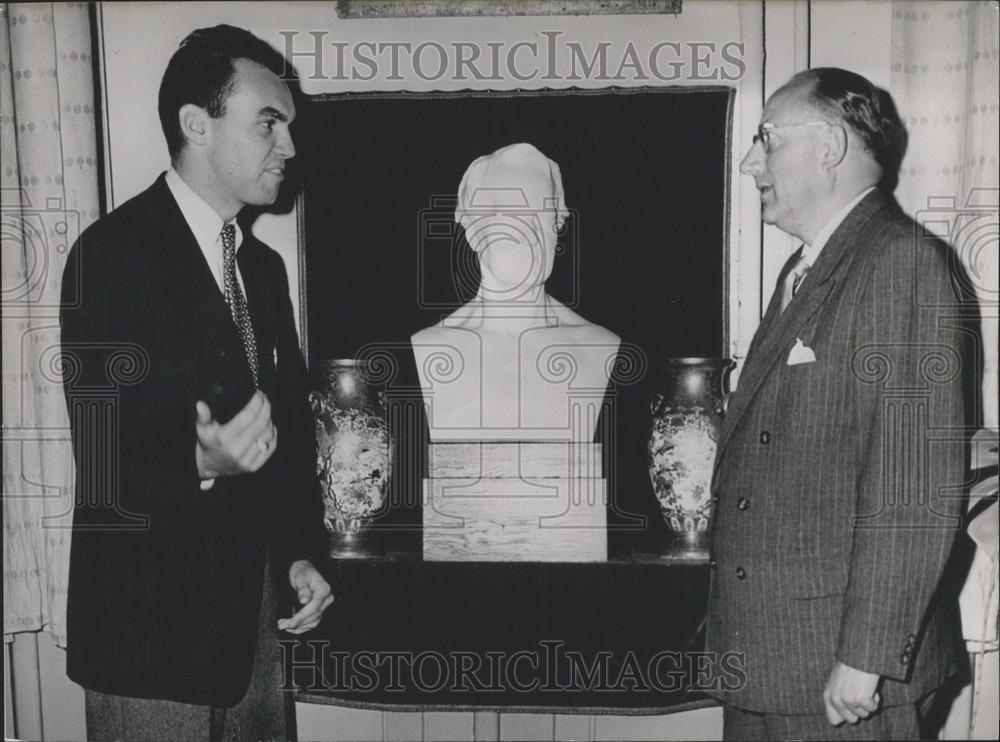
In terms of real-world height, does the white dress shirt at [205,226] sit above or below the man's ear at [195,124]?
below

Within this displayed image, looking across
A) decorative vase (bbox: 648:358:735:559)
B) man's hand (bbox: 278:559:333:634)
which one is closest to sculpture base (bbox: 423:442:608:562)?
decorative vase (bbox: 648:358:735:559)

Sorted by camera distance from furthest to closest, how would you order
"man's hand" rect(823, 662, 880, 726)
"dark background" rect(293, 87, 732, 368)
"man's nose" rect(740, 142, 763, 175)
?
"dark background" rect(293, 87, 732, 368), "man's nose" rect(740, 142, 763, 175), "man's hand" rect(823, 662, 880, 726)

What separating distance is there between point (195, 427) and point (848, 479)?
63.1 inches

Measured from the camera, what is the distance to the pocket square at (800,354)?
81.7 inches

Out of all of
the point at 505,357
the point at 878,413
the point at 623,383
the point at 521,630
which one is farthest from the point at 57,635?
the point at 878,413

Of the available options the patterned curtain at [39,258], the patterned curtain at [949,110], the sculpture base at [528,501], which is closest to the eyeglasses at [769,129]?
the patterned curtain at [949,110]

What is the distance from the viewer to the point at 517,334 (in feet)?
8.17

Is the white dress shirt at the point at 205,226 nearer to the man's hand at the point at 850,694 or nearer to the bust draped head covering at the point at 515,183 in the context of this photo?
the bust draped head covering at the point at 515,183

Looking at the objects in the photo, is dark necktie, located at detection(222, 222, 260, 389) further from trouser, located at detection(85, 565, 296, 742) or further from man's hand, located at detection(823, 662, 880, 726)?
man's hand, located at detection(823, 662, 880, 726)

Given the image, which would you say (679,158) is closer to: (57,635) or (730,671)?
(730,671)

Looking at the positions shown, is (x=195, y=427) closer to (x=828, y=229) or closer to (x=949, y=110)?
(x=828, y=229)

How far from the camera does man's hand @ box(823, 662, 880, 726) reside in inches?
77.8

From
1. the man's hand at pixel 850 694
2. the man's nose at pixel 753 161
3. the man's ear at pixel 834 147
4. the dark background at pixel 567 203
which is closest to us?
the man's hand at pixel 850 694

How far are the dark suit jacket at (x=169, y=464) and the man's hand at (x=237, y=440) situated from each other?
0.07 feet
